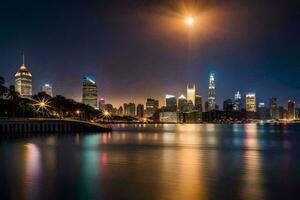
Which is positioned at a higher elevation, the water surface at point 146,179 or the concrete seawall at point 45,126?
the concrete seawall at point 45,126

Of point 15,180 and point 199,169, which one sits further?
point 199,169

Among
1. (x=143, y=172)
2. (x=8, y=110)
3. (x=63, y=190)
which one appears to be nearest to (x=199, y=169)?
(x=143, y=172)

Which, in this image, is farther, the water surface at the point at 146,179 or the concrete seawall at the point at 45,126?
the concrete seawall at the point at 45,126

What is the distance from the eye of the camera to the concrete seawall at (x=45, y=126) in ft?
324

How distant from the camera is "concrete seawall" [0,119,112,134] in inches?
3886

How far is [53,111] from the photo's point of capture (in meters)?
186

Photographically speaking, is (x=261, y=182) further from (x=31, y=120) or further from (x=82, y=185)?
(x=31, y=120)

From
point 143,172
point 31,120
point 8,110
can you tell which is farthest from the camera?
point 8,110

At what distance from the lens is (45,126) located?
10956cm

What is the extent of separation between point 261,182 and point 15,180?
64.1 ft

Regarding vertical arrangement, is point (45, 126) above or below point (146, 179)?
above

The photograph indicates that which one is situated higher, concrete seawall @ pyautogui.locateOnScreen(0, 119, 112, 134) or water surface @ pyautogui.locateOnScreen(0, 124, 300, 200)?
concrete seawall @ pyautogui.locateOnScreen(0, 119, 112, 134)

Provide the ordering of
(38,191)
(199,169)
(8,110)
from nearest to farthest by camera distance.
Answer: (38,191) → (199,169) → (8,110)

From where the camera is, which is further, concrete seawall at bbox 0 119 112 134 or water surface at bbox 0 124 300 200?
concrete seawall at bbox 0 119 112 134
